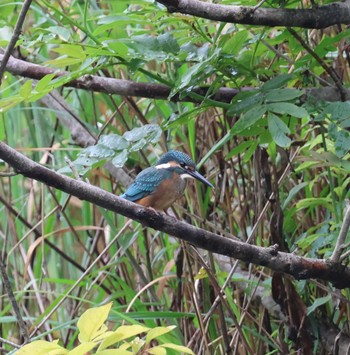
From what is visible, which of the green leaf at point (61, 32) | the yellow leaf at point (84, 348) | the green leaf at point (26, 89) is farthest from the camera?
the green leaf at point (61, 32)

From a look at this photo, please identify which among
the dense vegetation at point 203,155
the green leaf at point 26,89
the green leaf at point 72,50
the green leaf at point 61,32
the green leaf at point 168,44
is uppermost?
the green leaf at point 61,32

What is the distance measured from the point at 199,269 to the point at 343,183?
21.6 inches

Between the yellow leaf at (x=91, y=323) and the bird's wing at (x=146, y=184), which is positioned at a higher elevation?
the yellow leaf at (x=91, y=323)

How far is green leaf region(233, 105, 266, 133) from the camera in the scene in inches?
68.9

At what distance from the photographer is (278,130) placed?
1694mm

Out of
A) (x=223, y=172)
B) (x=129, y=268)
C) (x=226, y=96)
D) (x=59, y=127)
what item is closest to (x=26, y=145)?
(x=59, y=127)

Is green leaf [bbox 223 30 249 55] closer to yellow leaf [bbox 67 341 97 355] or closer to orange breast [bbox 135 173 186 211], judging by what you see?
orange breast [bbox 135 173 186 211]

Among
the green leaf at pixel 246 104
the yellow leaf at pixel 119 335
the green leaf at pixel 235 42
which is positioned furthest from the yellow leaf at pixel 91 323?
the green leaf at pixel 235 42

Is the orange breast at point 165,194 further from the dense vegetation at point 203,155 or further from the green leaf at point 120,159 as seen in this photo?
the green leaf at point 120,159

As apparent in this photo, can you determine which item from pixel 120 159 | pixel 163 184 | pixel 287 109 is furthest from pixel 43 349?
pixel 163 184

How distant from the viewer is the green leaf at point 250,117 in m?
1.75

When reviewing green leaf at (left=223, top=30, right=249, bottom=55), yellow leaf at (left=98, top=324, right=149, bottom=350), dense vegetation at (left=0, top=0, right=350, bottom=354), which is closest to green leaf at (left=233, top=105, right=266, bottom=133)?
dense vegetation at (left=0, top=0, right=350, bottom=354)

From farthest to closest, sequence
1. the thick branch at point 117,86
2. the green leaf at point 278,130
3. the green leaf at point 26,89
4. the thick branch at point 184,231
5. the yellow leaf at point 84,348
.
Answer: the thick branch at point 117,86
the green leaf at point 26,89
the green leaf at point 278,130
the thick branch at point 184,231
the yellow leaf at point 84,348

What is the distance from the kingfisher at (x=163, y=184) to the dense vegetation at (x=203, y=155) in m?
0.13
